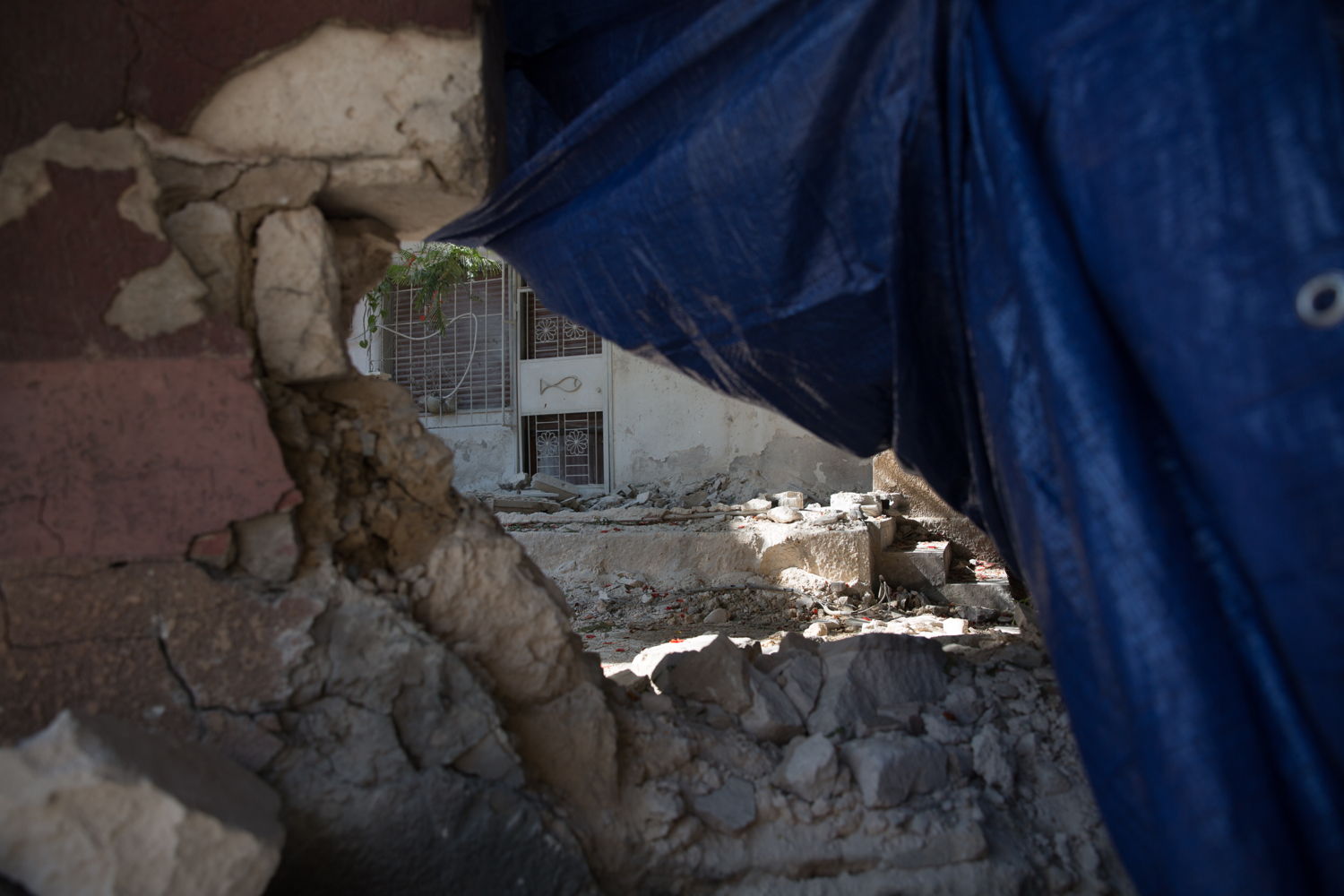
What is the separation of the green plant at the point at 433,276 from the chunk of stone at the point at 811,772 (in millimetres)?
8883

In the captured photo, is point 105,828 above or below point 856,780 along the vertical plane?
above

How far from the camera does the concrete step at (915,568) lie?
5.64 meters

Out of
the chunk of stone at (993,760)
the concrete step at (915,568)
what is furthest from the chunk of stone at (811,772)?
the concrete step at (915,568)

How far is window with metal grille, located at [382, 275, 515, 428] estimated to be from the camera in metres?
10.5

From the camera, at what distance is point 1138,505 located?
1.15 meters

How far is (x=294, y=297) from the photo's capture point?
5.95ft

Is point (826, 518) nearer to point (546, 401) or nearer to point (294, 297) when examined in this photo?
point (294, 297)

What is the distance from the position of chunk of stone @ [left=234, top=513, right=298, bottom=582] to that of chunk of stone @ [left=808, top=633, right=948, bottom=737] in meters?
1.35

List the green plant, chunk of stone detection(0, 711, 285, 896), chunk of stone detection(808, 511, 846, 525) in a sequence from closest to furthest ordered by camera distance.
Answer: chunk of stone detection(0, 711, 285, 896) < chunk of stone detection(808, 511, 846, 525) < the green plant

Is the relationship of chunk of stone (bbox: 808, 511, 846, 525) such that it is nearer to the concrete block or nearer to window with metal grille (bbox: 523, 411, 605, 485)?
the concrete block

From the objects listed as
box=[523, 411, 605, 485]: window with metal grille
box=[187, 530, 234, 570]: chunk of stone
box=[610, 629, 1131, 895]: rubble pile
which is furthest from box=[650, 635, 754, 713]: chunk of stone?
box=[523, 411, 605, 485]: window with metal grille

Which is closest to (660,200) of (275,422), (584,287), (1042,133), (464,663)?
(584,287)

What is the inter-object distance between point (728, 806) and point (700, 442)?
790cm

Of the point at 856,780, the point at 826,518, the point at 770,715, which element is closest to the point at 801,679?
the point at 770,715
